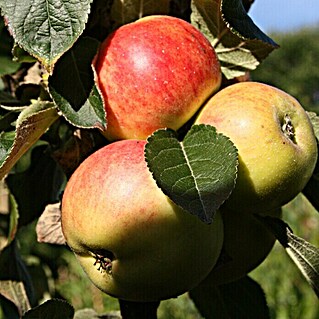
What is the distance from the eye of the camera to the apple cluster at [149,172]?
713 mm

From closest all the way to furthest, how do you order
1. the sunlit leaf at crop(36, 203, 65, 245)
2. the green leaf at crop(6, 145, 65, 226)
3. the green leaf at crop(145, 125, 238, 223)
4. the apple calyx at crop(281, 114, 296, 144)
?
the green leaf at crop(145, 125, 238, 223) → the apple calyx at crop(281, 114, 296, 144) → the sunlit leaf at crop(36, 203, 65, 245) → the green leaf at crop(6, 145, 65, 226)

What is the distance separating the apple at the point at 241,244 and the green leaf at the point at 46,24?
0.27 m

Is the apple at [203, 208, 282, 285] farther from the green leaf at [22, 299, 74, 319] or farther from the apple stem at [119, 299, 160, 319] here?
the green leaf at [22, 299, 74, 319]

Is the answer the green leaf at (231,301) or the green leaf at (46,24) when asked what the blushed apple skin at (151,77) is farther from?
the green leaf at (231,301)

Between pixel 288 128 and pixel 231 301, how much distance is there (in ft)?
1.04

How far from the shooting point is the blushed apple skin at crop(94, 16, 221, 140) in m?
0.75

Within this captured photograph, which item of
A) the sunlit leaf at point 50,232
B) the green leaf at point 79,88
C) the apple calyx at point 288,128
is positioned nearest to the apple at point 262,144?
the apple calyx at point 288,128

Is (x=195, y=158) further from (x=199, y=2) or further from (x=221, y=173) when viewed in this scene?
(x=199, y=2)

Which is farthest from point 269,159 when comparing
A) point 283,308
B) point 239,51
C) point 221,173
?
point 283,308

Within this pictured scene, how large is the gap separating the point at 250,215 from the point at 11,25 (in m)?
0.35

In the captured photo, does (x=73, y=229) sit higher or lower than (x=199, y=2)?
lower

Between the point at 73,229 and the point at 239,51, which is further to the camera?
the point at 239,51

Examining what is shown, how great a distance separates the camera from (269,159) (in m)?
0.72

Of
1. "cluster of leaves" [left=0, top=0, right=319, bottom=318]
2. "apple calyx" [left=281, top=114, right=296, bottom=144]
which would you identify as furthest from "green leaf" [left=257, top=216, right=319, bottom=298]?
"apple calyx" [left=281, top=114, right=296, bottom=144]
